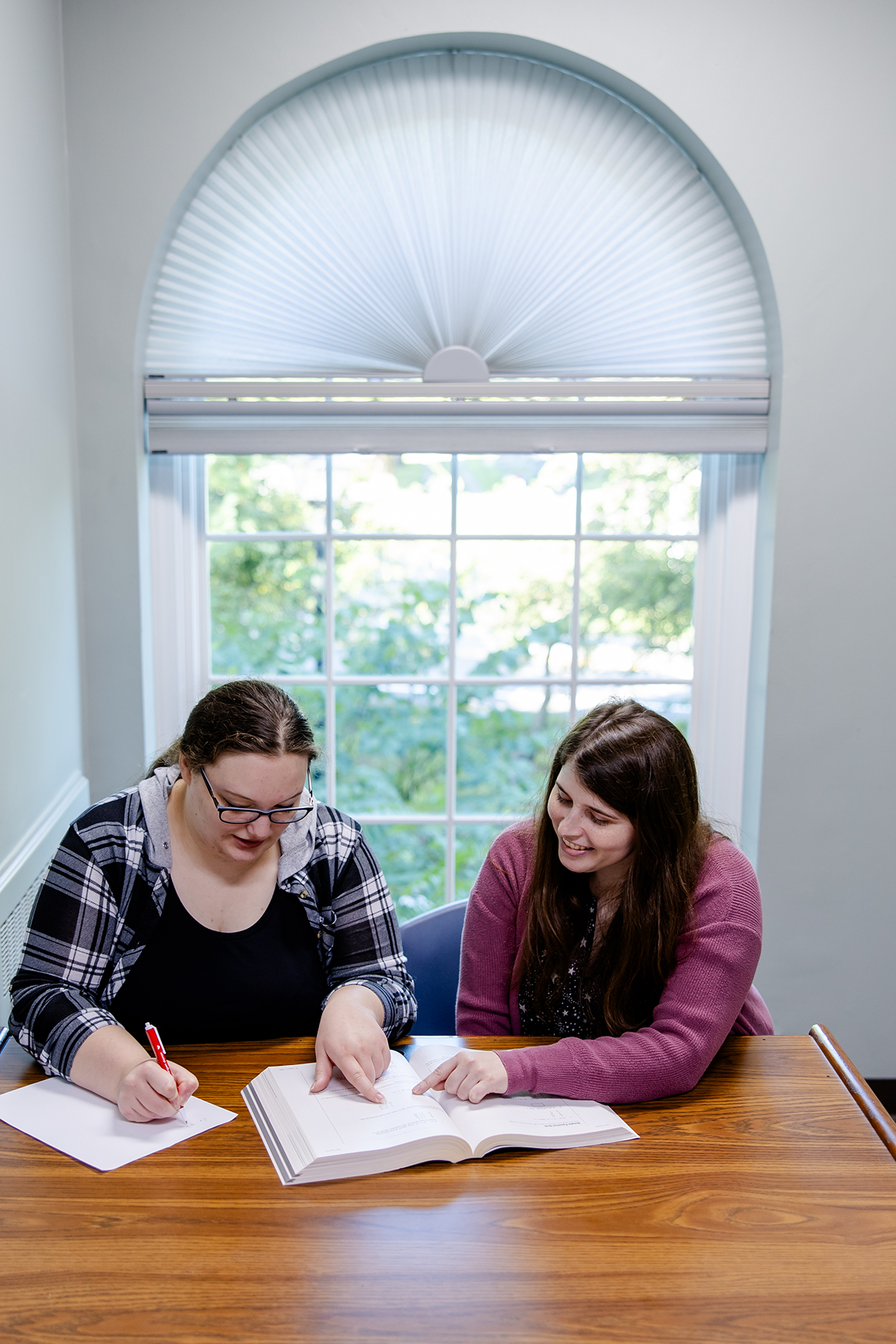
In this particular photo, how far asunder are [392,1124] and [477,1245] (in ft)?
0.68

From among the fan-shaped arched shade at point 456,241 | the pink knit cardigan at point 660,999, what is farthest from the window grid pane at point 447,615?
the pink knit cardigan at point 660,999

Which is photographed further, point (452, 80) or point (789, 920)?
point (789, 920)

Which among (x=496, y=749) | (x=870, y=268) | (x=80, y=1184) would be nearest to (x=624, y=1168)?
(x=80, y=1184)

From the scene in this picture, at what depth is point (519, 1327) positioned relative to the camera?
99cm

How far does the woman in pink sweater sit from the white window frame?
123 cm

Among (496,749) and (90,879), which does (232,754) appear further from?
(496,749)

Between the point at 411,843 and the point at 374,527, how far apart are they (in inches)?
39.4

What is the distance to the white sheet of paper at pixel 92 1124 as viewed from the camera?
4.09 ft

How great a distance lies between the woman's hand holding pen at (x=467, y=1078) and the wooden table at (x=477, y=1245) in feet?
0.35

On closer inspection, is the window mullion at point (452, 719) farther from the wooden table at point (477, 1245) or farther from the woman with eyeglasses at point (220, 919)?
the wooden table at point (477, 1245)

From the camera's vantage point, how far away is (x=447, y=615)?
304 centimetres

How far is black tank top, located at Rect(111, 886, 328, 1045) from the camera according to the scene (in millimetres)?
1555

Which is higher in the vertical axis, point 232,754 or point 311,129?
point 311,129

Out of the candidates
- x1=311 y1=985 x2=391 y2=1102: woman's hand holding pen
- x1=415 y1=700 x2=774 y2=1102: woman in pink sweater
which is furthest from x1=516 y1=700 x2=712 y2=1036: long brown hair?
x1=311 y1=985 x2=391 y2=1102: woman's hand holding pen
